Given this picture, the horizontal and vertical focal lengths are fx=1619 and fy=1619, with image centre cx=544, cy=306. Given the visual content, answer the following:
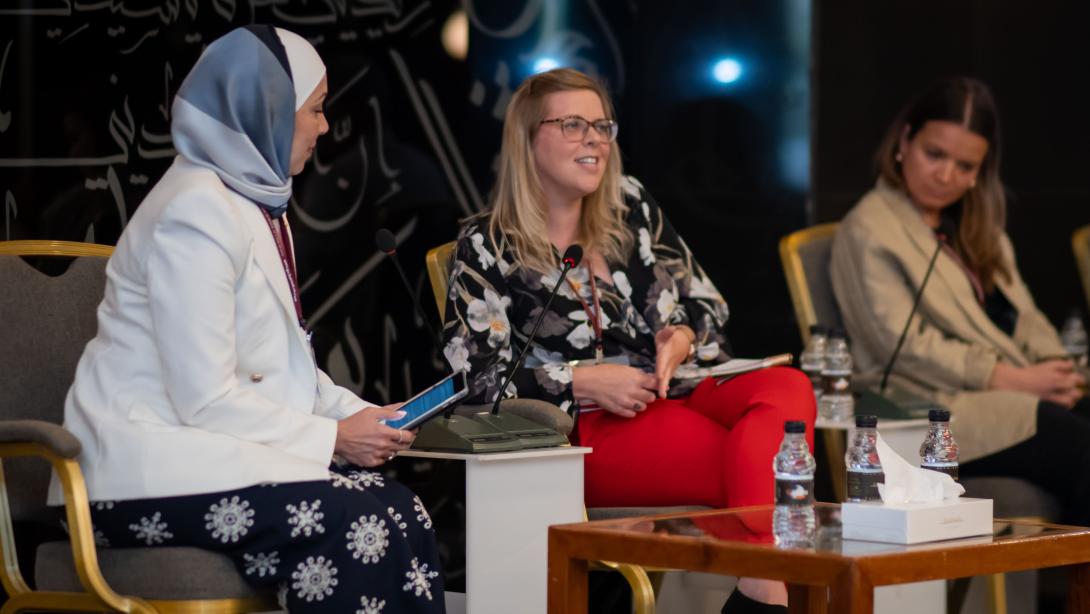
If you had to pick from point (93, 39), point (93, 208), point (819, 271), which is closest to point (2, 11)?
point (93, 39)

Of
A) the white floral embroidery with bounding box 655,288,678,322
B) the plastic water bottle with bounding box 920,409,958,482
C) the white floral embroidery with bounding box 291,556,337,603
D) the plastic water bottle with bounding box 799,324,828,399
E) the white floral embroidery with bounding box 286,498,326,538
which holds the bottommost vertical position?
the white floral embroidery with bounding box 291,556,337,603

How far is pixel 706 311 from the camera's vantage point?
141 inches

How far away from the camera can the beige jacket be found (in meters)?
4.04

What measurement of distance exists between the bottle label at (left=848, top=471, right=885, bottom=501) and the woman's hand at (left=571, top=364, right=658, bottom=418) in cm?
82

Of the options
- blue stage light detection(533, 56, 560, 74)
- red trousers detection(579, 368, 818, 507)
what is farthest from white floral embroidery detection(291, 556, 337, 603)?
blue stage light detection(533, 56, 560, 74)

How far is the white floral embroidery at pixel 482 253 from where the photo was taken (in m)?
3.39

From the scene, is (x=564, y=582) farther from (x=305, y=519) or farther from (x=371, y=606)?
(x=305, y=519)

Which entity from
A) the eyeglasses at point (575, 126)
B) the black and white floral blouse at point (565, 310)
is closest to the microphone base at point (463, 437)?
the black and white floral blouse at point (565, 310)

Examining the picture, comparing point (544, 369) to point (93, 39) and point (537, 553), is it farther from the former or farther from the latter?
point (93, 39)

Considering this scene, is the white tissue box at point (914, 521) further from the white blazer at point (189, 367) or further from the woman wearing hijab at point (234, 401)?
the white blazer at point (189, 367)

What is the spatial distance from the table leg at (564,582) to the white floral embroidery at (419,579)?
0.67ft

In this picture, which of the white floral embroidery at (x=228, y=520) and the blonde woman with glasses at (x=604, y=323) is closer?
the white floral embroidery at (x=228, y=520)

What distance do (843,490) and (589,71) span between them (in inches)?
58.2

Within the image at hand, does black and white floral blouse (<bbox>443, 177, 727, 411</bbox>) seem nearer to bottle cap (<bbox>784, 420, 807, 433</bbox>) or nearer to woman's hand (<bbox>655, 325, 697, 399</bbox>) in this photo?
woman's hand (<bbox>655, 325, 697, 399</bbox>)
